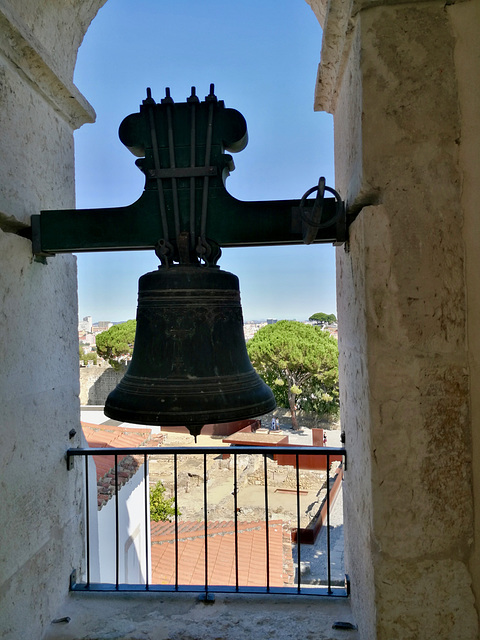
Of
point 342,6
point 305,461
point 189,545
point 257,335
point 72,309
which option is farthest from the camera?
→ point 257,335

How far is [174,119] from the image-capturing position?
1.56 meters

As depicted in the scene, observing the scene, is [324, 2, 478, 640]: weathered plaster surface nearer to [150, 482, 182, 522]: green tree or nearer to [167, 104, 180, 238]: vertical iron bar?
[167, 104, 180, 238]: vertical iron bar

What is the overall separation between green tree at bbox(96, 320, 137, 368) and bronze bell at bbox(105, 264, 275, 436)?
83.2ft

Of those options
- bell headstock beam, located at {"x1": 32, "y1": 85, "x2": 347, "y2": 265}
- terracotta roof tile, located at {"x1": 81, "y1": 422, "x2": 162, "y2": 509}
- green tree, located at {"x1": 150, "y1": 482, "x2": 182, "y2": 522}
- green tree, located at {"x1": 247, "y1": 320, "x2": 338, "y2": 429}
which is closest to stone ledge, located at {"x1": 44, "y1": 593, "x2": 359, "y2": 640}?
bell headstock beam, located at {"x1": 32, "y1": 85, "x2": 347, "y2": 265}

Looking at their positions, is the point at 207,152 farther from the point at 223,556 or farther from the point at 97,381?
the point at 97,381

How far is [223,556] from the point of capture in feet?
18.4

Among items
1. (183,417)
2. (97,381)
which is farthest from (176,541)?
(97,381)

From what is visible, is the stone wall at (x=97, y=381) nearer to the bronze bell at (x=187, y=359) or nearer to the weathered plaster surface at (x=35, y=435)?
the weathered plaster surface at (x=35, y=435)

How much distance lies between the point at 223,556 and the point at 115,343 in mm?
22266

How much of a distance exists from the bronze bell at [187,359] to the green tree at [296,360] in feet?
64.2

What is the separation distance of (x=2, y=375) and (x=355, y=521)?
1416 millimetres

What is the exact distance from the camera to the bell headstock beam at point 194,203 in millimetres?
1533

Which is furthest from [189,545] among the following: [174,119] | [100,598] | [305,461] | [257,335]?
[257,335]

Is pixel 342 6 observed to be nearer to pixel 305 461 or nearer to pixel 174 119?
pixel 174 119
